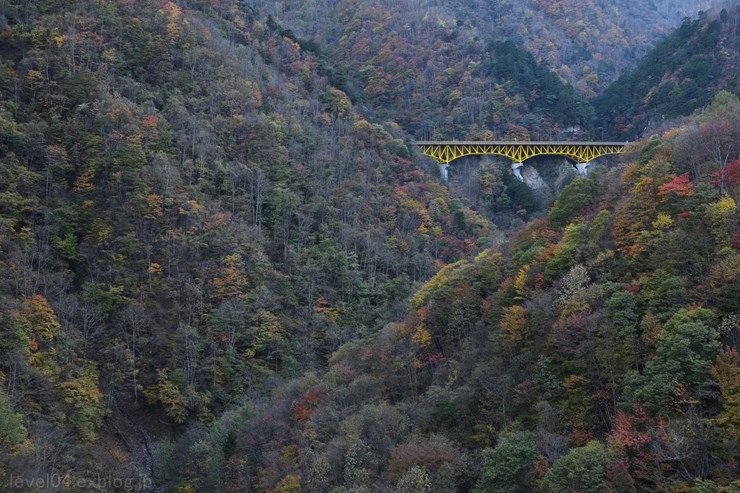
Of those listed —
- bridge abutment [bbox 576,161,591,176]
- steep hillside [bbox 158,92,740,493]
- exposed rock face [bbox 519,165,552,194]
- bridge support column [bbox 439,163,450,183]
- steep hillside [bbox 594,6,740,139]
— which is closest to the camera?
steep hillside [bbox 158,92,740,493]

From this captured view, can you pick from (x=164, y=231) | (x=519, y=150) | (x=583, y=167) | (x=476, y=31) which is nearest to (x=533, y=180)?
(x=519, y=150)

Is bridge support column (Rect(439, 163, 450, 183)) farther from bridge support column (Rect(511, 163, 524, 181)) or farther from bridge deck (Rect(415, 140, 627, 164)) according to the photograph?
bridge support column (Rect(511, 163, 524, 181))

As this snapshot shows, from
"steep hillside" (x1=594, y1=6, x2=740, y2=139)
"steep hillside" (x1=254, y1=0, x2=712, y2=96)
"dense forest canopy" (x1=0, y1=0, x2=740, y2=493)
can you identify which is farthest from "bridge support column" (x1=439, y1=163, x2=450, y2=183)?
"steep hillside" (x1=254, y1=0, x2=712, y2=96)

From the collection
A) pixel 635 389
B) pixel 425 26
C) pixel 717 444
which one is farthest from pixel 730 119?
pixel 425 26

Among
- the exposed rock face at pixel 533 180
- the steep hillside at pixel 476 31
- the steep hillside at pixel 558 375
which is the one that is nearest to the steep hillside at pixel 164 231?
the steep hillside at pixel 558 375

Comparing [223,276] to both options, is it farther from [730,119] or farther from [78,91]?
[730,119]

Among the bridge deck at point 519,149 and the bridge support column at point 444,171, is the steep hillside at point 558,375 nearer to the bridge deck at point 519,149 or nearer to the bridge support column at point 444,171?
the bridge support column at point 444,171
